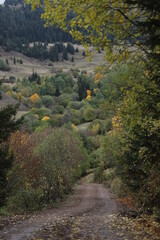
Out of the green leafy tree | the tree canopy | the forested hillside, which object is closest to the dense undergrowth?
the forested hillside

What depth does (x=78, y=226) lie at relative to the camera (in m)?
15.0

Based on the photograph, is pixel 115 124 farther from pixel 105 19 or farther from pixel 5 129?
pixel 105 19

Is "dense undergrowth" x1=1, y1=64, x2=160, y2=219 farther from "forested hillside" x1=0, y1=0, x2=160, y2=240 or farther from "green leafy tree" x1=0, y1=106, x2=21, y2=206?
"green leafy tree" x1=0, y1=106, x2=21, y2=206

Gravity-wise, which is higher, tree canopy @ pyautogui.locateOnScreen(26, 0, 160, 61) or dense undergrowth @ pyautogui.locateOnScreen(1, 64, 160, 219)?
tree canopy @ pyautogui.locateOnScreen(26, 0, 160, 61)

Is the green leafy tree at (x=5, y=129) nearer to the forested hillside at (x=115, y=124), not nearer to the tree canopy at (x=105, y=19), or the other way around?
the forested hillside at (x=115, y=124)

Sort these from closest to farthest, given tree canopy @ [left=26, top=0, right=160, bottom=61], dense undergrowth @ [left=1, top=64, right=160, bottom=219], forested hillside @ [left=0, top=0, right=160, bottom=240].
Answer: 1. tree canopy @ [left=26, top=0, right=160, bottom=61]
2. forested hillside @ [left=0, top=0, right=160, bottom=240]
3. dense undergrowth @ [left=1, top=64, right=160, bottom=219]

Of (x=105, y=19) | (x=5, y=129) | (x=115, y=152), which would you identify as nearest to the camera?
(x=105, y=19)

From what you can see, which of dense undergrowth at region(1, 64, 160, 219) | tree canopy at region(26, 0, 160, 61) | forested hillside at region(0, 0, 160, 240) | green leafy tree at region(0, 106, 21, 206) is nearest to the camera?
tree canopy at region(26, 0, 160, 61)

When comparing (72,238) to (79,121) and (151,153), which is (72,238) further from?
(79,121)

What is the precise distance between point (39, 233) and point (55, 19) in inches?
387

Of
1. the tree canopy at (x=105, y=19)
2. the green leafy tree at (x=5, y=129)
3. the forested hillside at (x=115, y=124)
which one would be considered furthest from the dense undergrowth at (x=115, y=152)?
the green leafy tree at (x=5, y=129)

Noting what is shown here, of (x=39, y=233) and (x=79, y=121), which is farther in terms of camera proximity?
(x=79, y=121)

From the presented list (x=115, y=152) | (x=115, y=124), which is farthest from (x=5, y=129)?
(x=115, y=152)

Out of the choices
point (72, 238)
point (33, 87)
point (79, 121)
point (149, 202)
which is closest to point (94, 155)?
point (79, 121)
